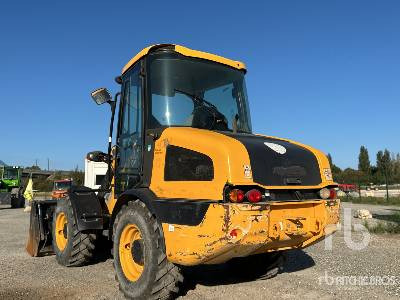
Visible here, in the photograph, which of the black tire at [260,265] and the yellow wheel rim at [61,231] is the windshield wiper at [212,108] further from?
the yellow wheel rim at [61,231]

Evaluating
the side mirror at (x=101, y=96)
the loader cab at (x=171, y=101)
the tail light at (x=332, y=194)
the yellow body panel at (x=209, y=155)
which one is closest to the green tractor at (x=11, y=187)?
the side mirror at (x=101, y=96)

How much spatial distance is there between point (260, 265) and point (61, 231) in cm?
346

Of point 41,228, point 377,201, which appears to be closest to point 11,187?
point 41,228

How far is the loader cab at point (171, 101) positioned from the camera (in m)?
5.39

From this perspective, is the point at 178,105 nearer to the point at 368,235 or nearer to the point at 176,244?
the point at 176,244

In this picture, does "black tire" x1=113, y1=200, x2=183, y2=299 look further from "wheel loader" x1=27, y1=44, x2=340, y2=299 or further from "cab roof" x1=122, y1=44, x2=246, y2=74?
"cab roof" x1=122, y1=44, x2=246, y2=74

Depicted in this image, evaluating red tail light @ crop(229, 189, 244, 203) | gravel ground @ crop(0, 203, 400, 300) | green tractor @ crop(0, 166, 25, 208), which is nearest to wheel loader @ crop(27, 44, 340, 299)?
red tail light @ crop(229, 189, 244, 203)

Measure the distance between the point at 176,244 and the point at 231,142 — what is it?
3.91 ft

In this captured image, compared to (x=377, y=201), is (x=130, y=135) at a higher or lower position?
higher

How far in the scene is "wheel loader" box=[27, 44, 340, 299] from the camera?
14.3ft

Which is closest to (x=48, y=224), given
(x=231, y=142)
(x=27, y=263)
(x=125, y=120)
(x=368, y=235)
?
(x=27, y=263)

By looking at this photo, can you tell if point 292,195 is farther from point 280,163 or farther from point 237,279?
point 237,279

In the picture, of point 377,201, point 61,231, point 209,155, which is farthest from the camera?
point 377,201

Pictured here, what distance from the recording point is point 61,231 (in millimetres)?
7496
